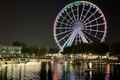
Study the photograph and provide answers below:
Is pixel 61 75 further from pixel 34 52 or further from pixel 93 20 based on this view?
pixel 34 52

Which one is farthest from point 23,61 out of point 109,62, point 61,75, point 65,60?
point 61,75

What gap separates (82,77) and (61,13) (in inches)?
505

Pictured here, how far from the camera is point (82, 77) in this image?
3647 centimetres

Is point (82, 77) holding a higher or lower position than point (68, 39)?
lower

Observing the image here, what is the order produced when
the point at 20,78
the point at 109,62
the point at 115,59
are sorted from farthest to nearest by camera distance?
1. the point at 115,59
2. the point at 109,62
3. the point at 20,78

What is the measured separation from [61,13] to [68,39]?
3020 millimetres

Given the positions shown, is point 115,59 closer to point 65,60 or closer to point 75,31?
point 65,60

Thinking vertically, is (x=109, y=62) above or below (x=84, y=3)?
below

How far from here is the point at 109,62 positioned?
56594 millimetres

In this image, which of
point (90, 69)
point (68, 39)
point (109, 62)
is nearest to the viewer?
point (90, 69)

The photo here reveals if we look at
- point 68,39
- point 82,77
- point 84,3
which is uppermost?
point 84,3

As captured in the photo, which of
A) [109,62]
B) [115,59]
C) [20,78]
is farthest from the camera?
[115,59]

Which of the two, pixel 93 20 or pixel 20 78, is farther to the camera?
pixel 93 20

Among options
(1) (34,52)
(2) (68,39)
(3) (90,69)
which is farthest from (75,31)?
(1) (34,52)
